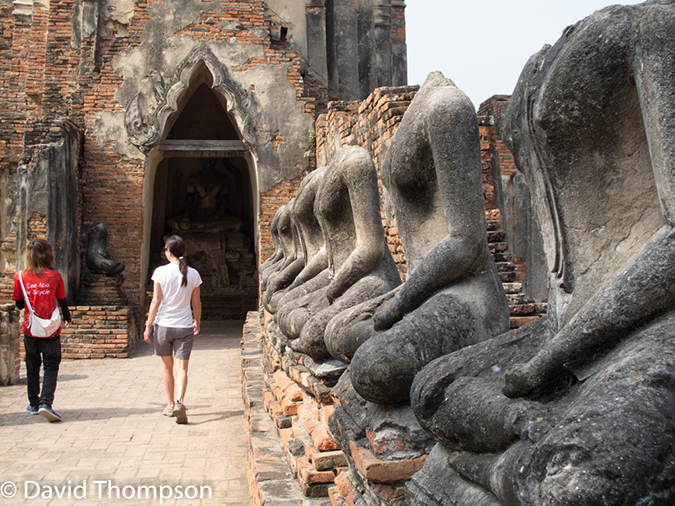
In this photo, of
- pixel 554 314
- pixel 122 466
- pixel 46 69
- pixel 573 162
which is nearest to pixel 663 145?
pixel 573 162

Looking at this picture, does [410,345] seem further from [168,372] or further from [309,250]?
[168,372]

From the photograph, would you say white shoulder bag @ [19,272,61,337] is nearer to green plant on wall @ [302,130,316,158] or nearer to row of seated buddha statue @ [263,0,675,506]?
row of seated buddha statue @ [263,0,675,506]

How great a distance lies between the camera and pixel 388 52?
591 inches

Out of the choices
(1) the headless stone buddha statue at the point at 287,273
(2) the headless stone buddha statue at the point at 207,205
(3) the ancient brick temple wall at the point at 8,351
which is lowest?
(3) the ancient brick temple wall at the point at 8,351

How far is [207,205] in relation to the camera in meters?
15.6

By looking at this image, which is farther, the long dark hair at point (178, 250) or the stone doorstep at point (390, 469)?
the long dark hair at point (178, 250)

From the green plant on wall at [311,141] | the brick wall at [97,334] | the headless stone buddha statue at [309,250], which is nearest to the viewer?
the headless stone buddha statue at [309,250]

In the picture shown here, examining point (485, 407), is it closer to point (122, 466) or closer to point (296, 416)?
point (296, 416)

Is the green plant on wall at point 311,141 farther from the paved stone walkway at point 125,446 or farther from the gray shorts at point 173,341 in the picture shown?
the gray shorts at point 173,341

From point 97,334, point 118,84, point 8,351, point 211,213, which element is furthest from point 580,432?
point 211,213

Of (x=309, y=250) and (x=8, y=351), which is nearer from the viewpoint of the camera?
(x=309, y=250)

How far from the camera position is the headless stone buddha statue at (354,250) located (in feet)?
11.2

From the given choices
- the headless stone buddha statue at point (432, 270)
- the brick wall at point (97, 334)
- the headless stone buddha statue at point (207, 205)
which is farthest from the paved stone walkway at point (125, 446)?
the headless stone buddha statue at point (207, 205)

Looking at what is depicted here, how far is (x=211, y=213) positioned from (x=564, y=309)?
14519mm
